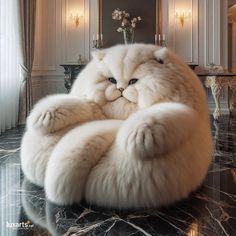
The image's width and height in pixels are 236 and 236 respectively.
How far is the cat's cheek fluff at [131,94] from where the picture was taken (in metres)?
2.06

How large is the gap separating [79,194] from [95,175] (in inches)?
5.0

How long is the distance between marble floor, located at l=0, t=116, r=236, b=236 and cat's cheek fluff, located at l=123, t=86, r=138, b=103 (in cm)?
68

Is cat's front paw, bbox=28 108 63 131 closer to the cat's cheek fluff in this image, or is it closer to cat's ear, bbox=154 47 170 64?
the cat's cheek fluff

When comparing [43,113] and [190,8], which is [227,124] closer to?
[190,8]

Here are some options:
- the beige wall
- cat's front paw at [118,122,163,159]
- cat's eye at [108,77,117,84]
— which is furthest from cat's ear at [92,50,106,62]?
the beige wall

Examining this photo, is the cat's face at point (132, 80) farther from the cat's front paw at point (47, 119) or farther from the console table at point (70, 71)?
the console table at point (70, 71)

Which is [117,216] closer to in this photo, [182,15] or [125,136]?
[125,136]

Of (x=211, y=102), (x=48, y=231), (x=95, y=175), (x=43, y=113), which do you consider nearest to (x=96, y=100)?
(x=43, y=113)

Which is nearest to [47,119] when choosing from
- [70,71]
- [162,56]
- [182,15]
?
[162,56]

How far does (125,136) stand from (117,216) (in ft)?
1.24

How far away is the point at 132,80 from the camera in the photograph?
2105 mm

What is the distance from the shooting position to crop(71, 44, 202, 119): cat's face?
1.97 m

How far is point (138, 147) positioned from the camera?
1.49m

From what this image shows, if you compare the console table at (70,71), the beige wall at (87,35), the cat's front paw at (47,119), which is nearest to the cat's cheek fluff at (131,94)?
the cat's front paw at (47,119)
